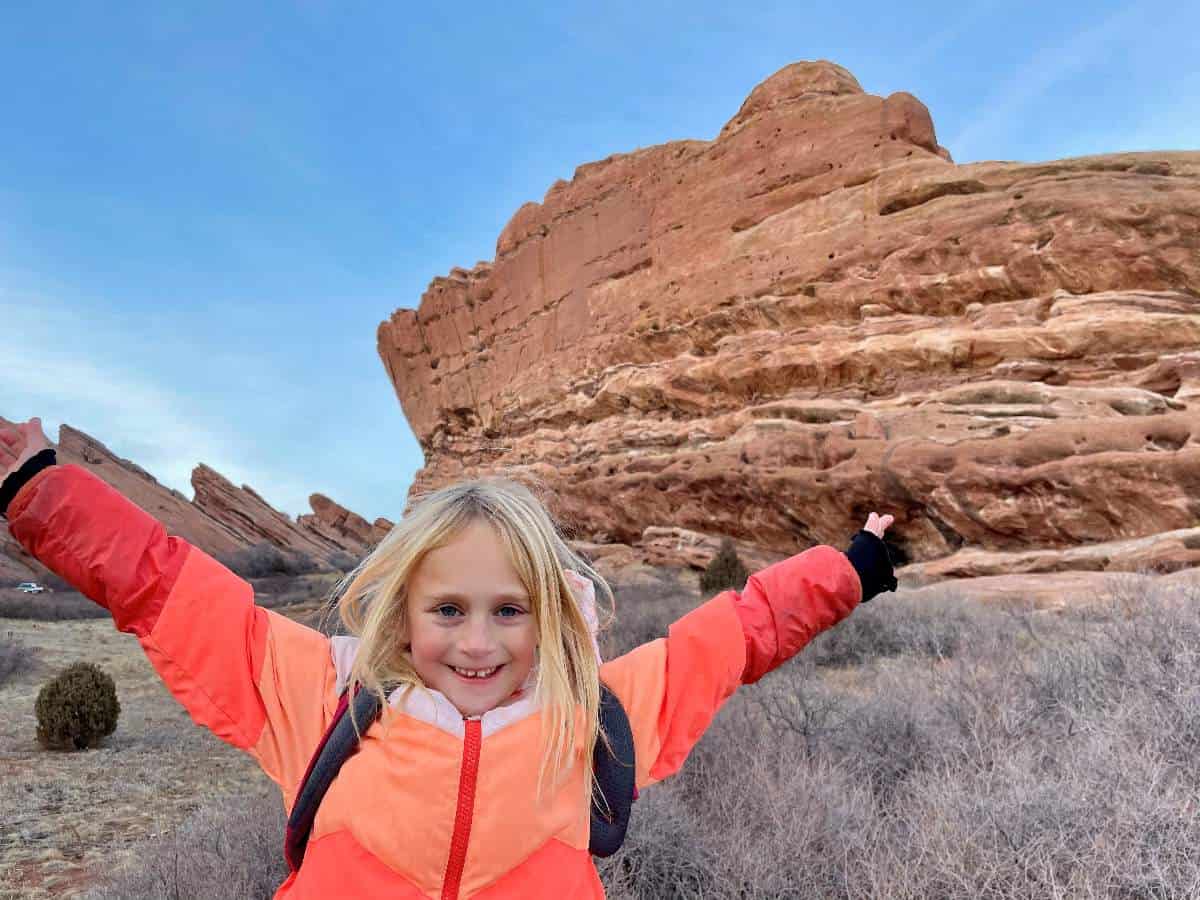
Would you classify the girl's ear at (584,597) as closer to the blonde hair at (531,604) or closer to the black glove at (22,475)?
the blonde hair at (531,604)

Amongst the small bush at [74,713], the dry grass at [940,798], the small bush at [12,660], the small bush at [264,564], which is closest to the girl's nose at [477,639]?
the dry grass at [940,798]

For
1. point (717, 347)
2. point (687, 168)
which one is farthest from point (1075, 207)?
point (687, 168)

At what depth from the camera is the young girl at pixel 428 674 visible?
1.24 meters

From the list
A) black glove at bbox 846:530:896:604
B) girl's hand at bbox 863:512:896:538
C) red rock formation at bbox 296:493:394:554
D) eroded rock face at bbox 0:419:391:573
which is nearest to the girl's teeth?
black glove at bbox 846:530:896:604

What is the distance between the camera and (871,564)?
1670 millimetres

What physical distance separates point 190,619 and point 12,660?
10727 millimetres

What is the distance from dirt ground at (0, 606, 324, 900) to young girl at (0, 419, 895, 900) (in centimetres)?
284

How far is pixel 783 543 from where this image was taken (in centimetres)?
1558

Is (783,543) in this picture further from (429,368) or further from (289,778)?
(429,368)

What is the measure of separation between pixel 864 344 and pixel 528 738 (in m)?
14.7

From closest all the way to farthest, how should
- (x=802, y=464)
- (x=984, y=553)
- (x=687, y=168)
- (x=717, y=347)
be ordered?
(x=984, y=553)
(x=802, y=464)
(x=717, y=347)
(x=687, y=168)

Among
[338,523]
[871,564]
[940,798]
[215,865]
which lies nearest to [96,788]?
[215,865]

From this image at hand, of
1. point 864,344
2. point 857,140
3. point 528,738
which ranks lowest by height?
point 528,738

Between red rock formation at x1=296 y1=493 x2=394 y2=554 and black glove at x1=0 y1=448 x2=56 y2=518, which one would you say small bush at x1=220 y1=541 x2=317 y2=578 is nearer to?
red rock formation at x1=296 y1=493 x2=394 y2=554
